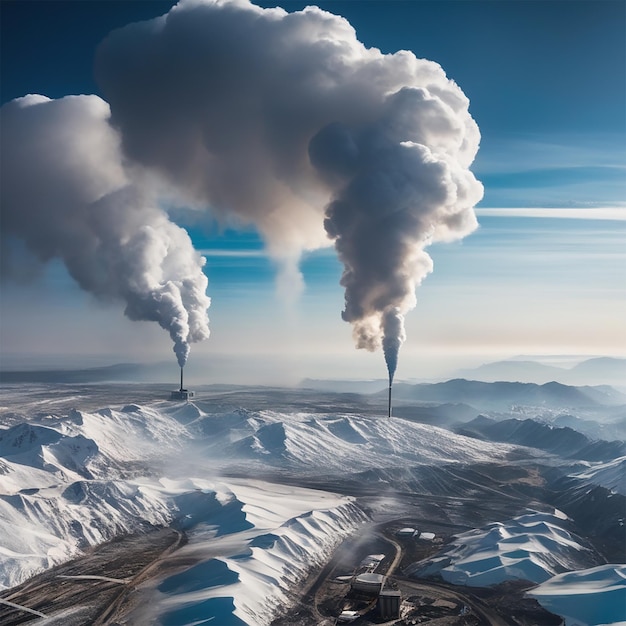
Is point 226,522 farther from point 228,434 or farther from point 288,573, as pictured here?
point 228,434

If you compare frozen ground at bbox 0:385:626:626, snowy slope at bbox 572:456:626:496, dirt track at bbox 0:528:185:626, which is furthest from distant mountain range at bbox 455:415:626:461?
dirt track at bbox 0:528:185:626

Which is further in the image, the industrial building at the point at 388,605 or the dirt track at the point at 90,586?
the dirt track at the point at 90,586

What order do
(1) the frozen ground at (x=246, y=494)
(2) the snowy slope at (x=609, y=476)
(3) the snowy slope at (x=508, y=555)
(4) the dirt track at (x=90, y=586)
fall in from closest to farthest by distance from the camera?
(4) the dirt track at (x=90, y=586), (1) the frozen ground at (x=246, y=494), (3) the snowy slope at (x=508, y=555), (2) the snowy slope at (x=609, y=476)

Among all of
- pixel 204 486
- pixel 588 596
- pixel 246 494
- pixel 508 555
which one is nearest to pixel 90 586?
pixel 246 494

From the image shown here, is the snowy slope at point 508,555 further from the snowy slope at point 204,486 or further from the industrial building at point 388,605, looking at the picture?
the snowy slope at point 204,486

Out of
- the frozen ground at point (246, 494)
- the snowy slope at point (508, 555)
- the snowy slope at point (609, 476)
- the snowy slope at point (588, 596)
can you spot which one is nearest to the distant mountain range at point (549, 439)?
the frozen ground at point (246, 494)

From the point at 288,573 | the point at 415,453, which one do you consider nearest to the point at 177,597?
the point at 288,573

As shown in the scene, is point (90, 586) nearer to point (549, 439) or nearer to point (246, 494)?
point (246, 494)

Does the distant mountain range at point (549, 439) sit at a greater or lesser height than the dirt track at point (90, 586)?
greater

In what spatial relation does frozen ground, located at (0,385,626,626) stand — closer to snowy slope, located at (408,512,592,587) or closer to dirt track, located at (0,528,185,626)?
snowy slope, located at (408,512,592,587)
